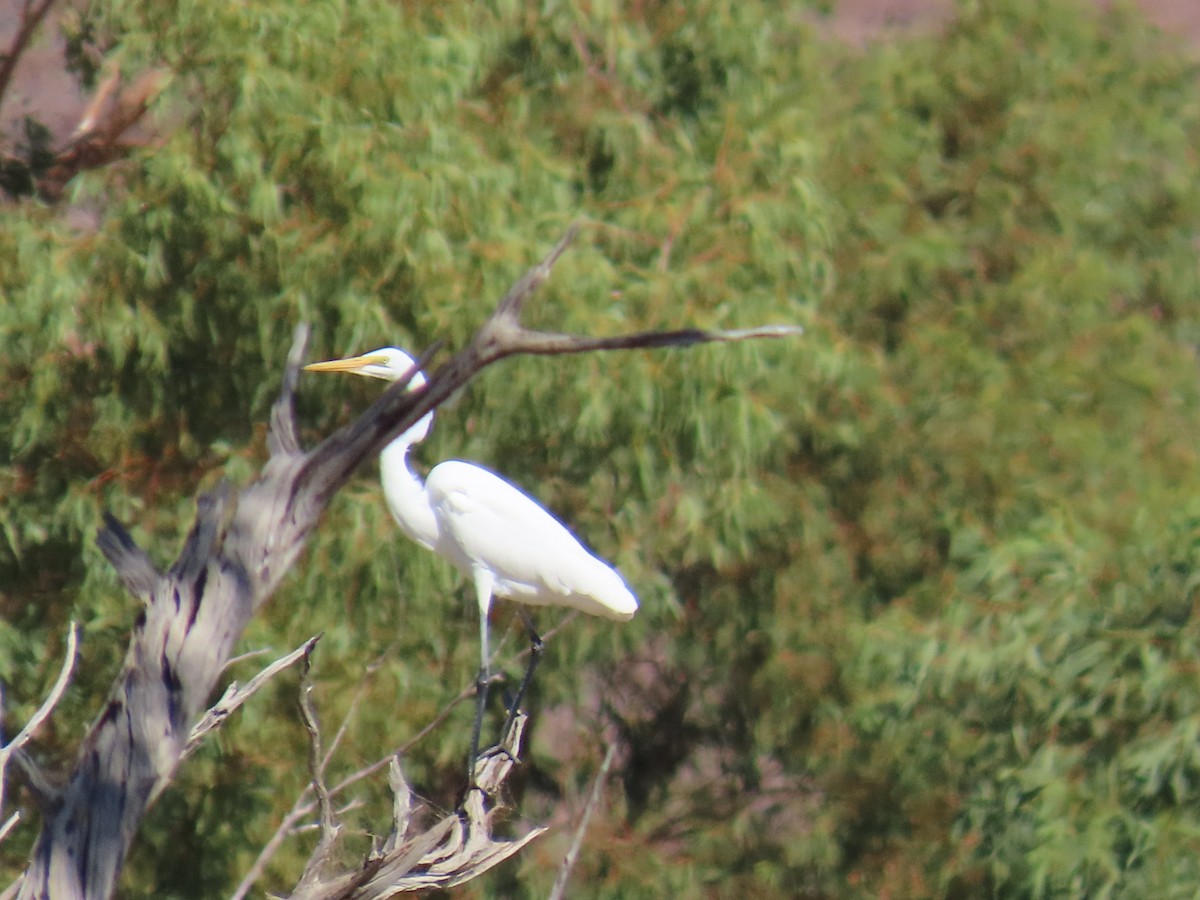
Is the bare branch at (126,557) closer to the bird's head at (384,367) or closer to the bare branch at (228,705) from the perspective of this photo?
the bare branch at (228,705)

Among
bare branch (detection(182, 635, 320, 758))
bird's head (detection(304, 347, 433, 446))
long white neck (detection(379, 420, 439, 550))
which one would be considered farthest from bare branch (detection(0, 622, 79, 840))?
bird's head (detection(304, 347, 433, 446))

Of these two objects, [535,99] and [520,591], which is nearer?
[520,591]

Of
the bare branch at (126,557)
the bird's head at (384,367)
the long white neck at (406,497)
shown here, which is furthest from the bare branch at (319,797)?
the bird's head at (384,367)

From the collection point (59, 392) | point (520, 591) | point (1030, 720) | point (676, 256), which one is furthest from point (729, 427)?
point (59, 392)

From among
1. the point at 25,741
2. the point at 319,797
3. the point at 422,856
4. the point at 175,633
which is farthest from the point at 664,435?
the point at 25,741

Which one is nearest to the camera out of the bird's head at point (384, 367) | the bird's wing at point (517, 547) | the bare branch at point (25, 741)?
the bare branch at point (25, 741)

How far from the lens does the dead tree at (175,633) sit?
281cm

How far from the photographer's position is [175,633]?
112 inches

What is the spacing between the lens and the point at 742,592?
23.2 feet

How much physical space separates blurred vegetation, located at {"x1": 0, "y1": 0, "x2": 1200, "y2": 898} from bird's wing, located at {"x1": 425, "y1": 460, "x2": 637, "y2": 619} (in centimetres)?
63

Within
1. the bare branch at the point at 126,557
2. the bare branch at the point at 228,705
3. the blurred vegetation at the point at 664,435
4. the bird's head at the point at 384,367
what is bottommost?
the blurred vegetation at the point at 664,435

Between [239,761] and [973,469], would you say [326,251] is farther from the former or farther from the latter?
[973,469]

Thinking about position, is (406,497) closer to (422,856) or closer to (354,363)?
(354,363)

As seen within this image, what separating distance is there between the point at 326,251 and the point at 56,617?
132 centimetres
